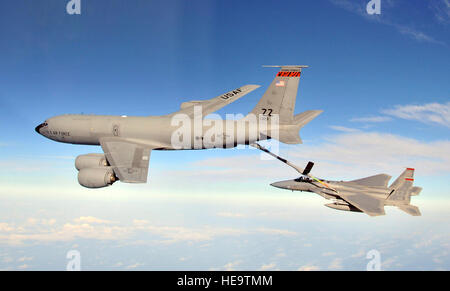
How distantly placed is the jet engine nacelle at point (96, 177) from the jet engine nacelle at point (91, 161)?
3.97 ft

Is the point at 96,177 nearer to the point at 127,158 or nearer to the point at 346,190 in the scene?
the point at 127,158

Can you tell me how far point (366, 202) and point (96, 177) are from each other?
635 inches

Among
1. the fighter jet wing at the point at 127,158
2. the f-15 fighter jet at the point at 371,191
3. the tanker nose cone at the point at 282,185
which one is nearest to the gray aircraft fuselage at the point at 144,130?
the fighter jet wing at the point at 127,158

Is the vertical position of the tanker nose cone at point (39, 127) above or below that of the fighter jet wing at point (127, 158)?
above

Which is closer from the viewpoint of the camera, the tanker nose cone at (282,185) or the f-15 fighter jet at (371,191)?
the f-15 fighter jet at (371,191)

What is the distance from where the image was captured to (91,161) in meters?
18.3

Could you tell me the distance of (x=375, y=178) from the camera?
1978cm

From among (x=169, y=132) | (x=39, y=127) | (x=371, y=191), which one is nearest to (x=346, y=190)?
(x=371, y=191)

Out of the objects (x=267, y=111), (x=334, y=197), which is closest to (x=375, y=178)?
(x=334, y=197)

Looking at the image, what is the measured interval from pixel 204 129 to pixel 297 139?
5.92 m

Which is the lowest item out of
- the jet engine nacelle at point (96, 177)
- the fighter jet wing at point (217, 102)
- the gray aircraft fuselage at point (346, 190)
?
the gray aircraft fuselage at point (346, 190)

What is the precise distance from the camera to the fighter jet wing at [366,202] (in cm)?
1586

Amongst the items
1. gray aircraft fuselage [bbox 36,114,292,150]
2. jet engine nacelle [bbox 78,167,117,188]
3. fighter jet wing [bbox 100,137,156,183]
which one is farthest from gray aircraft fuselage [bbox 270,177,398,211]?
jet engine nacelle [bbox 78,167,117,188]

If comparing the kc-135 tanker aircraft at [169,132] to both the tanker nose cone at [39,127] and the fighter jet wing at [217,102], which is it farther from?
the tanker nose cone at [39,127]
